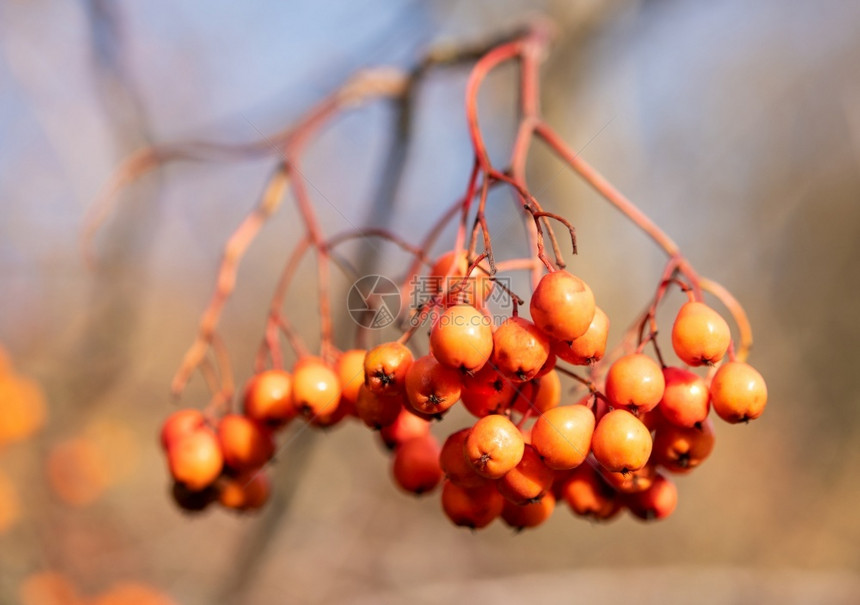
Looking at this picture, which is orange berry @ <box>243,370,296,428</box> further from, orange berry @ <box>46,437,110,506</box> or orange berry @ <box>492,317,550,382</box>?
orange berry @ <box>46,437,110,506</box>

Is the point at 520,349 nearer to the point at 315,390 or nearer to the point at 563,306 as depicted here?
the point at 563,306

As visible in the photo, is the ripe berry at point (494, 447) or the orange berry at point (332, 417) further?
the orange berry at point (332, 417)

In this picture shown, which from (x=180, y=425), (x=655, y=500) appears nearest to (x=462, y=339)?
(x=655, y=500)

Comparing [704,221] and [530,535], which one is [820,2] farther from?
[530,535]

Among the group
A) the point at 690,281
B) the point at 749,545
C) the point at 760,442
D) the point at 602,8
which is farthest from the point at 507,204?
the point at 760,442

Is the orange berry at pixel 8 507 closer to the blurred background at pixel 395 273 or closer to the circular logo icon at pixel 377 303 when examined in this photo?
the blurred background at pixel 395 273

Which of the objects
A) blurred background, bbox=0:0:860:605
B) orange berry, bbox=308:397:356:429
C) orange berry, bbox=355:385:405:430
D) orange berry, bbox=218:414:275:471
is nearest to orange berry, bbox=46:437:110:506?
blurred background, bbox=0:0:860:605

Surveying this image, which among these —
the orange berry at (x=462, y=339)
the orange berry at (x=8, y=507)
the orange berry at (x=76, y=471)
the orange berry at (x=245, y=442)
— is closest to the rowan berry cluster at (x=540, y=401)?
the orange berry at (x=462, y=339)
